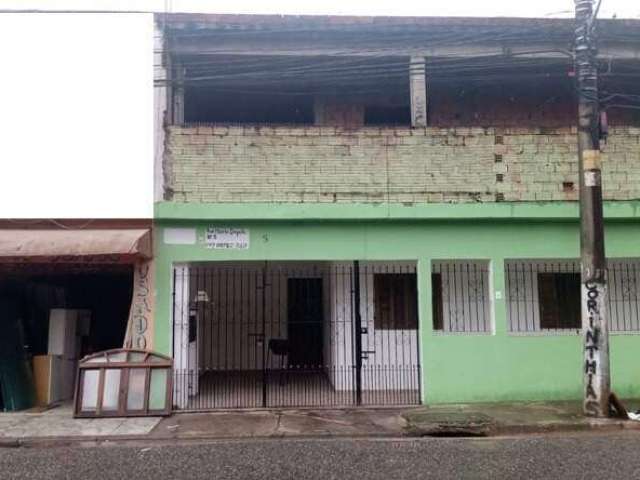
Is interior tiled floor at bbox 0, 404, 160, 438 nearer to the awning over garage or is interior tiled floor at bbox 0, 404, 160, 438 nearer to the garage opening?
the garage opening

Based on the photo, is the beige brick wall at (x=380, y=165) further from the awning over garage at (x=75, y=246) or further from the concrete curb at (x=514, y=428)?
the concrete curb at (x=514, y=428)

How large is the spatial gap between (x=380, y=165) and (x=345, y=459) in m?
4.90

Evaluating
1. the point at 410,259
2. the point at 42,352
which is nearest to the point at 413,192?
the point at 410,259

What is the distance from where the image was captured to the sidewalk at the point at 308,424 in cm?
762

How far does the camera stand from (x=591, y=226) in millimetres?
8414

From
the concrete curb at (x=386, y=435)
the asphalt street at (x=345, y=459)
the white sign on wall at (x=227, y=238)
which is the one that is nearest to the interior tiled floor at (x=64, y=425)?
the concrete curb at (x=386, y=435)

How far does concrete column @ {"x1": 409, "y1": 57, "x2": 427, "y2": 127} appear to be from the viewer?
991cm

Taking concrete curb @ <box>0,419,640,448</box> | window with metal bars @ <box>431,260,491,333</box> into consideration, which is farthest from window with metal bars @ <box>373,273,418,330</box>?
concrete curb @ <box>0,419,640,448</box>

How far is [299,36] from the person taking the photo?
9.92m

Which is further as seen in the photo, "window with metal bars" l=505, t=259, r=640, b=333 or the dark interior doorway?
the dark interior doorway

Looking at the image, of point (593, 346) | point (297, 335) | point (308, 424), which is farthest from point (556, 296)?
point (308, 424)

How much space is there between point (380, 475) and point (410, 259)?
445 centimetres

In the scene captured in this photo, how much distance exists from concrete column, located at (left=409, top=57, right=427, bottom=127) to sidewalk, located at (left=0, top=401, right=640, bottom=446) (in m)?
4.59

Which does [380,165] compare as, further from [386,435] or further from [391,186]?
[386,435]
